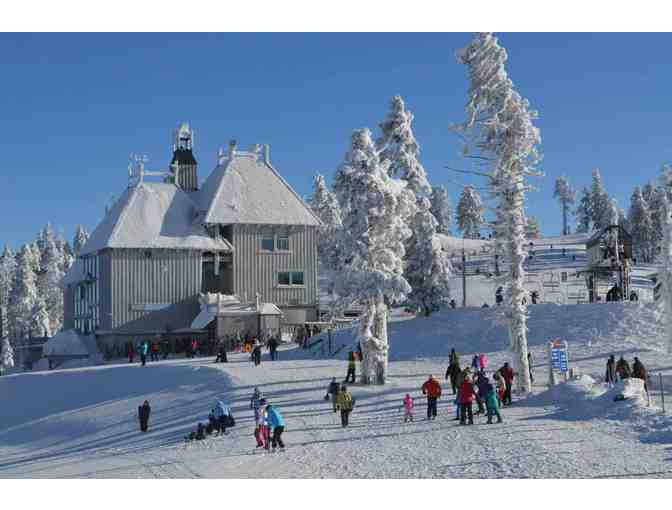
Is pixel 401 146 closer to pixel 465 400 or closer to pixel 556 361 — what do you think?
pixel 556 361

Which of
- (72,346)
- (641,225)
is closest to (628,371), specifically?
(72,346)

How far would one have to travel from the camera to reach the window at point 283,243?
56750mm

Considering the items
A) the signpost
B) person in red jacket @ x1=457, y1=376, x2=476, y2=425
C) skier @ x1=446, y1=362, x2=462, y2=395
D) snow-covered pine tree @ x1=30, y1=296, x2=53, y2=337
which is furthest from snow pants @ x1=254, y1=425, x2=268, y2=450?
snow-covered pine tree @ x1=30, y1=296, x2=53, y2=337

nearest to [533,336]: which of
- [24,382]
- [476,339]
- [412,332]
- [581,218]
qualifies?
[476,339]

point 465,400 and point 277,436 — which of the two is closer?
point 277,436

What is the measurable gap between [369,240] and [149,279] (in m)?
23.4

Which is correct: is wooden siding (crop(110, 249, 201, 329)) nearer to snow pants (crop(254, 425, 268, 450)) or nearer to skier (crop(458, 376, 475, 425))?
snow pants (crop(254, 425, 268, 450))

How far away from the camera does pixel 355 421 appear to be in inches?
1046

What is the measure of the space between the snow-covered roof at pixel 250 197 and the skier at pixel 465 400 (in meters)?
32.9

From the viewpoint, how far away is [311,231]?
5750 centimetres

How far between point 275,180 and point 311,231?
4.26 m

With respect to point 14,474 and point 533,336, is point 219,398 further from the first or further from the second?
point 533,336

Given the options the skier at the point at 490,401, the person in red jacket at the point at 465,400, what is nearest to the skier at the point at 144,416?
the person in red jacket at the point at 465,400

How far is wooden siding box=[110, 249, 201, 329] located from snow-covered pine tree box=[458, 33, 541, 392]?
26781mm
